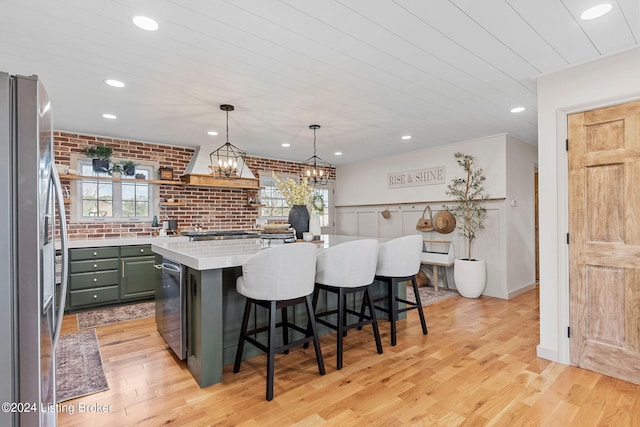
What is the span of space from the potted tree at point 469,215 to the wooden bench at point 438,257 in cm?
20

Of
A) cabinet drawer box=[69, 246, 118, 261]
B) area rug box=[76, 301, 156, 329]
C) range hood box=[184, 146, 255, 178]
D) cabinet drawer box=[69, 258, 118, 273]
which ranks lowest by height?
area rug box=[76, 301, 156, 329]

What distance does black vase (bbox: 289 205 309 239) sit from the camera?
134 inches

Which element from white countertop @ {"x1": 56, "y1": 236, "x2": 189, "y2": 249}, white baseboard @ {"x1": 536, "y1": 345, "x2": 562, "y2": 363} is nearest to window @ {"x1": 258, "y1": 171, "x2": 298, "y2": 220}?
white countertop @ {"x1": 56, "y1": 236, "x2": 189, "y2": 249}

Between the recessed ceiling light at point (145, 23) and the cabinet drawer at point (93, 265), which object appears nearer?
the recessed ceiling light at point (145, 23)

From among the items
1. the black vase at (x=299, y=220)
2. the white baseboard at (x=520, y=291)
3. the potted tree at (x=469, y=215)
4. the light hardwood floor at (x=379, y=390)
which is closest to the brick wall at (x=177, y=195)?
the light hardwood floor at (x=379, y=390)

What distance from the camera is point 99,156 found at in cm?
458

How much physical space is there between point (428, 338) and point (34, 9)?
3.77m

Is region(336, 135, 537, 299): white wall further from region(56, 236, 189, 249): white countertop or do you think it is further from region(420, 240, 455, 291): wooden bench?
region(56, 236, 189, 249): white countertop

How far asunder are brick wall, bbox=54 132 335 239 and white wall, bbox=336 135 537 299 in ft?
7.36

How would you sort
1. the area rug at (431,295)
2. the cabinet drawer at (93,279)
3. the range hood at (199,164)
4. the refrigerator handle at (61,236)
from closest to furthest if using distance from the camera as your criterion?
the refrigerator handle at (61,236)
the cabinet drawer at (93,279)
the area rug at (431,295)
the range hood at (199,164)

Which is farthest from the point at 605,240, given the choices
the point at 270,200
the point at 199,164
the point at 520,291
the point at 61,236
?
the point at 270,200

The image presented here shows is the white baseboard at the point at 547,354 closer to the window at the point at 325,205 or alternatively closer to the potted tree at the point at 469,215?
the potted tree at the point at 469,215

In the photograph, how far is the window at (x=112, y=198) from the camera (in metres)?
4.63

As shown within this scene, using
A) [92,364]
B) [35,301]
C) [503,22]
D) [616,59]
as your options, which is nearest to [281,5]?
[503,22]
